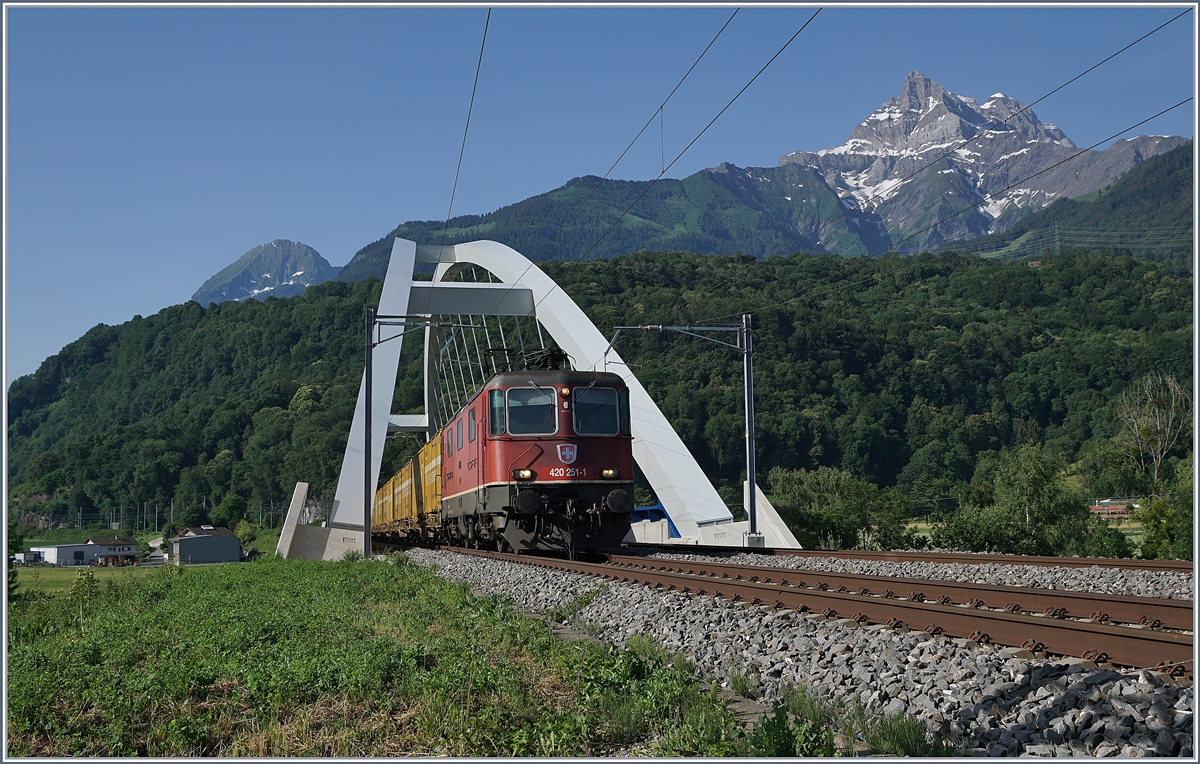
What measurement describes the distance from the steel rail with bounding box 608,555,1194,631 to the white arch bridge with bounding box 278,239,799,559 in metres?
11.9

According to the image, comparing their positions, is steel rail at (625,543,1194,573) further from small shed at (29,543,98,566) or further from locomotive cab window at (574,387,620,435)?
small shed at (29,543,98,566)

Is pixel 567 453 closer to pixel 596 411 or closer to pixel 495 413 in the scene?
pixel 596 411

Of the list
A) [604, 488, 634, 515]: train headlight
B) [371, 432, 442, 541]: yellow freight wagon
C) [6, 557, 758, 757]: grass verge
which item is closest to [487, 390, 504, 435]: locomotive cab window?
[604, 488, 634, 515]: train headlight

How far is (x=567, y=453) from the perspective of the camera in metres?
15.8

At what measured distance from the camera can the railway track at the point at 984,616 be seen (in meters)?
5.34

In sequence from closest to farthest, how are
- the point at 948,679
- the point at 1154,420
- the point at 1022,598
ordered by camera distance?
the point at 948,679
the point at 1022,598
the point at 1154,420

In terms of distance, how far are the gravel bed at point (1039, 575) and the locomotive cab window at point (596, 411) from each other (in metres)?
3.46

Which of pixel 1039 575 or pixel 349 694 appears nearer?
pixel 349 694

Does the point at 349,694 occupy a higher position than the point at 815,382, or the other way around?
the point at 815,382

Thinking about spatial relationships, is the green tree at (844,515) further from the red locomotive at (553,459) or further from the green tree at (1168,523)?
the red locomotive at (553,459)

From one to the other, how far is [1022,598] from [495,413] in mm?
9492

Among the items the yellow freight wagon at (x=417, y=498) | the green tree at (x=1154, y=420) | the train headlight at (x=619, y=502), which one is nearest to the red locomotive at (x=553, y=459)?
the train headlight at (x=619, y=502)

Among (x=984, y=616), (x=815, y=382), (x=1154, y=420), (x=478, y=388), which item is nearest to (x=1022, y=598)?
(x=984, y=616)

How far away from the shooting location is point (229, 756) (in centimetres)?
482
